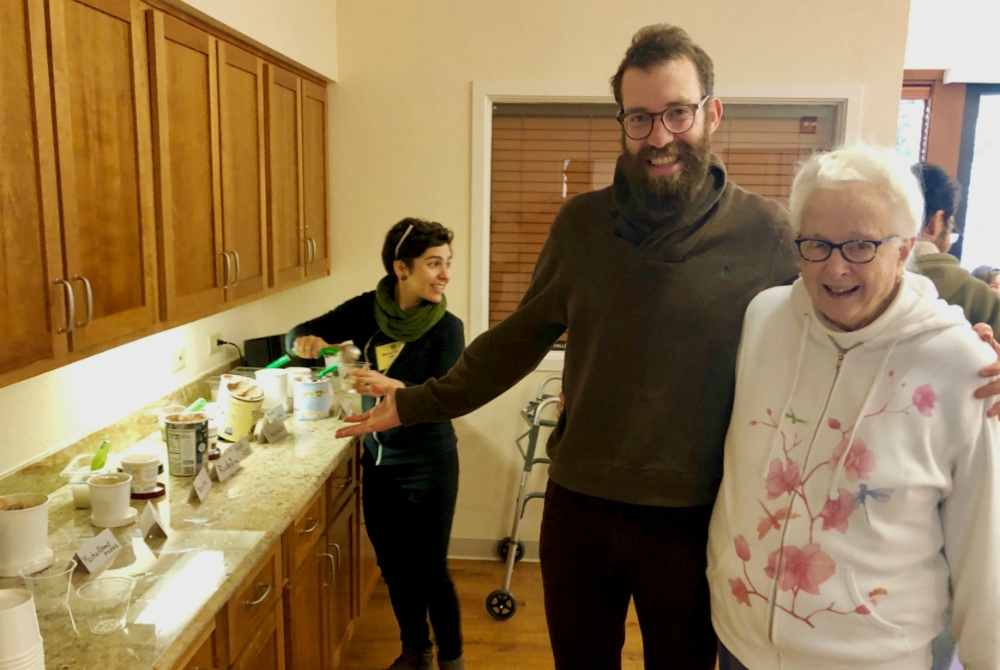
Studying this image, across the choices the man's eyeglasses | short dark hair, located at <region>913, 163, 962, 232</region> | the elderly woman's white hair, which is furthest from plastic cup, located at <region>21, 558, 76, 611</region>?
short dark hair, located at <region>913, 163, 962, 232</region>

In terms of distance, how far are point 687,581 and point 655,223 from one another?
65 centimetres

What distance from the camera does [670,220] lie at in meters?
1.32

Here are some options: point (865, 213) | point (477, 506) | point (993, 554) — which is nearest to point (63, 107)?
point (865, 213)

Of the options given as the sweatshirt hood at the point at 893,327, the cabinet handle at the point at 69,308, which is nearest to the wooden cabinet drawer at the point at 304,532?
the cabinet handle at the point at 69,308

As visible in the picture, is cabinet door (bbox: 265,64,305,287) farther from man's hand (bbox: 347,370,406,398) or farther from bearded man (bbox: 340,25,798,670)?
bearded man (bbox: 340,25,798,670)

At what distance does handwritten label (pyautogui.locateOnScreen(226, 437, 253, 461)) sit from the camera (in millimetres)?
2010

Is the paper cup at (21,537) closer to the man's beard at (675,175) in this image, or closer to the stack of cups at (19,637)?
the stack of cups at (19,637)

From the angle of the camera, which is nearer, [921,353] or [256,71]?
[921,353]

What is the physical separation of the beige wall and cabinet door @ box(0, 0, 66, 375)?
1867 millimetres

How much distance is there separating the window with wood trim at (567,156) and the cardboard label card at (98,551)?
2.12m

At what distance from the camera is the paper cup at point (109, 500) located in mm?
1634

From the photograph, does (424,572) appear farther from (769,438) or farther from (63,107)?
(63,107)

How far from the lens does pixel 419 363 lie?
2219 millimetres

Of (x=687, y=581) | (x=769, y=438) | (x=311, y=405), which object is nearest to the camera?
(x=769, y=438)
